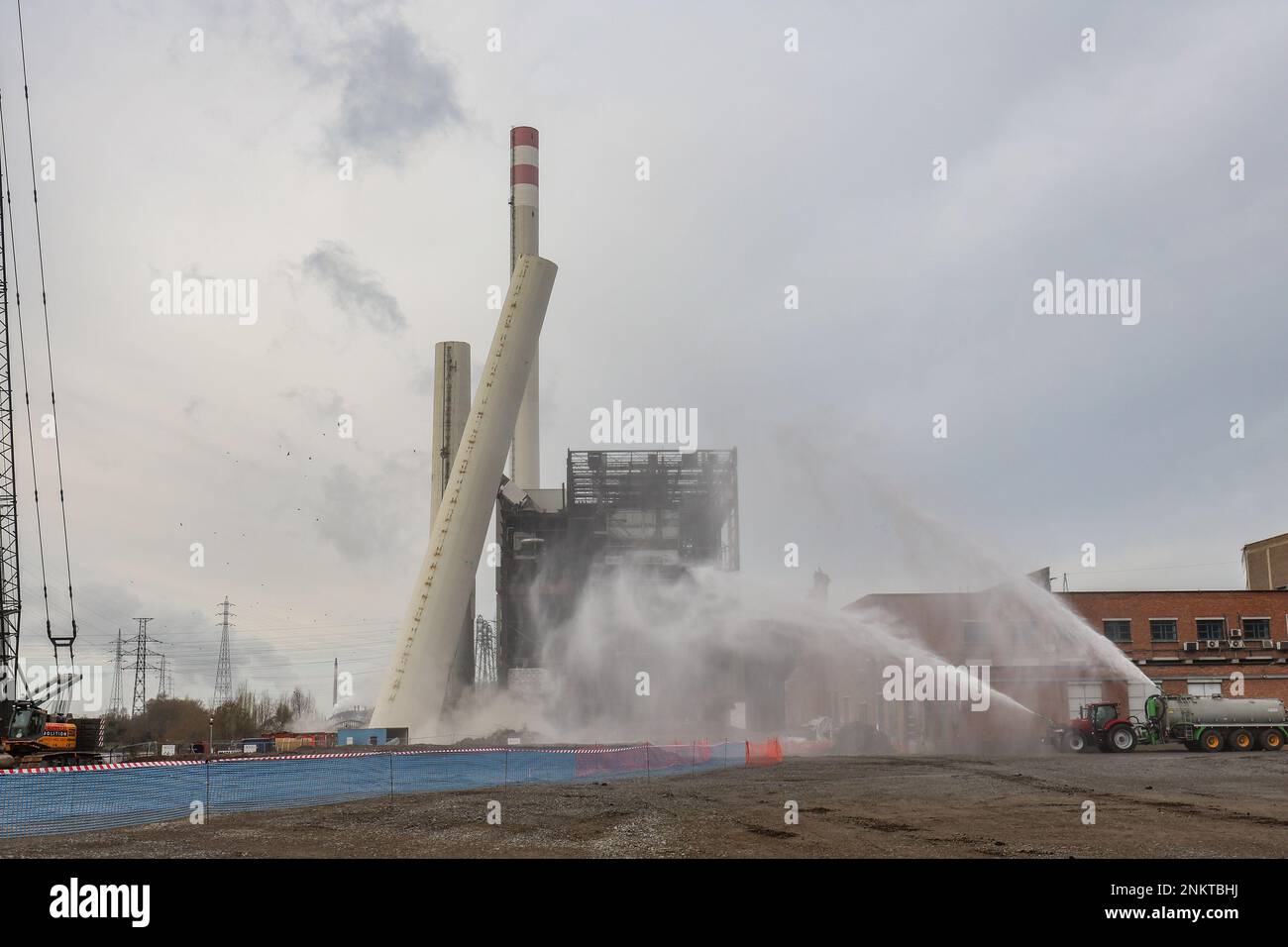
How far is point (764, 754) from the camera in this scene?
48.7m

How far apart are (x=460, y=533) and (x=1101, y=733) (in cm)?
3597

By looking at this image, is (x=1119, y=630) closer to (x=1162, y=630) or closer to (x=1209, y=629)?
(x=1162, y=630)

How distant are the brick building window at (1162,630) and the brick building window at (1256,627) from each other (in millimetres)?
4898

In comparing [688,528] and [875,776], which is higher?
[688,528]

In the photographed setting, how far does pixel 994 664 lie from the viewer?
2586 inches

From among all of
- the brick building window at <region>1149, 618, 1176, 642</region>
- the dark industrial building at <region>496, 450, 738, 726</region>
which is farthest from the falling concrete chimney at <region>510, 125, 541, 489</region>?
the brick building window at <region>1149, 618, 1176, 642</region>

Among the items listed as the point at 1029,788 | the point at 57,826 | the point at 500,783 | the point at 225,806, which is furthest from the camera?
the point at 500,783

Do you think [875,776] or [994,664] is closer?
[875,776]

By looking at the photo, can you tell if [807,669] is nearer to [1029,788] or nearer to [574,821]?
[1029,788]
